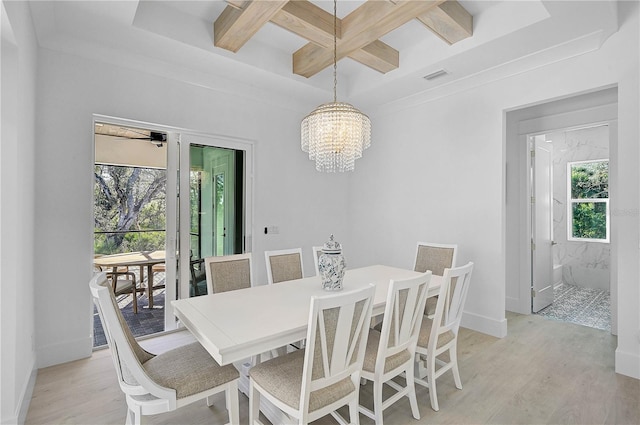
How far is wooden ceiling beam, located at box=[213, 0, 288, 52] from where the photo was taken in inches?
92.1

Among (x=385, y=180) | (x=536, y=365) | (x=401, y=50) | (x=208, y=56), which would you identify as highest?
(x=401, y=50)

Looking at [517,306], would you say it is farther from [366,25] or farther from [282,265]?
[366,25]

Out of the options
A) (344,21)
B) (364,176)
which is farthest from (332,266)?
(364,176)

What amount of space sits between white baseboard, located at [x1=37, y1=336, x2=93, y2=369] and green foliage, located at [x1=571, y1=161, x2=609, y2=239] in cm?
697

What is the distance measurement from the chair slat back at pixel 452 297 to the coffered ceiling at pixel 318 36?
192cm

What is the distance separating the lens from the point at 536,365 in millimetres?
2709

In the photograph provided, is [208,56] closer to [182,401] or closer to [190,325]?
[190,325]

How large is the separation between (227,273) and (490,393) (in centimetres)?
215

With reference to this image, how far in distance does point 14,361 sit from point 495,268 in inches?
156

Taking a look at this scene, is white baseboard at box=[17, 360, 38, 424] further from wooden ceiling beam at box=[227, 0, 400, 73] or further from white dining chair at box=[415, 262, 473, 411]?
wooden ceiling beam at box=[227, 0, 400, 73]

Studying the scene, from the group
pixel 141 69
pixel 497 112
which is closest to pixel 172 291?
pixel 141 69

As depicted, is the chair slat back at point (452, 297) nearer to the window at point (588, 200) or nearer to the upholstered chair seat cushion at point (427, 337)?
the upholstered chair seat cushion at point (427, 337)

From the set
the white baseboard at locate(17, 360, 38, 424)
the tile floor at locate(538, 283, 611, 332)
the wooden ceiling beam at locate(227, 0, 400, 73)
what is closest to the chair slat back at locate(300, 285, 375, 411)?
the white baseboard at locate(17, 360, 38, 424)

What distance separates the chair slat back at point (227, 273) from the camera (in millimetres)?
2496
